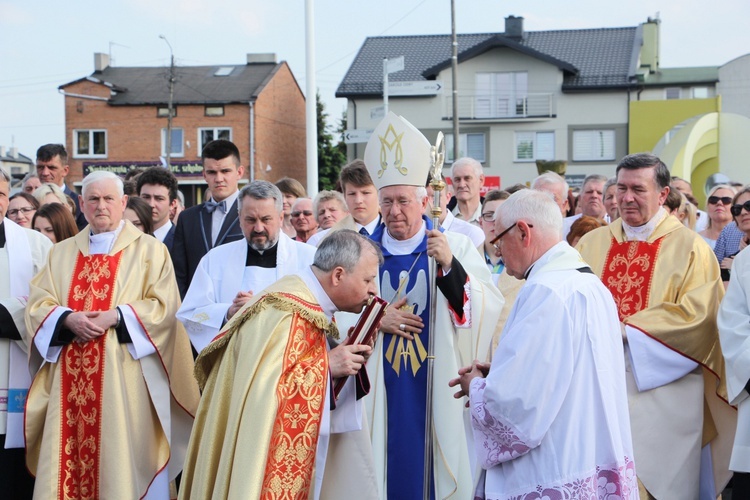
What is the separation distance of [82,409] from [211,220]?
5.71 feet

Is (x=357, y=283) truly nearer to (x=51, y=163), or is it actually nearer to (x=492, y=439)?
(x=492, y=439)

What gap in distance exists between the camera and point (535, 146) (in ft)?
132

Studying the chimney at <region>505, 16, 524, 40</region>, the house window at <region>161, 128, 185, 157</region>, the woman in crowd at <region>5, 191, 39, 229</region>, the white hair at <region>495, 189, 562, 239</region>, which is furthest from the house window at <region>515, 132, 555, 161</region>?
the white hair at <region>495, 189, 562, 239</region>

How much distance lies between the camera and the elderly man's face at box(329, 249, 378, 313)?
13.7ft

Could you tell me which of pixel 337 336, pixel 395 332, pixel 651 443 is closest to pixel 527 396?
pixel 337 336

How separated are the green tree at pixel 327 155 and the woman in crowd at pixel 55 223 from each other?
42.1m

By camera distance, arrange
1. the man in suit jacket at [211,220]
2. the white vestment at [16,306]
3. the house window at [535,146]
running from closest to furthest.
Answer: the white vestment at [16,306]
the man in suit jacket at [211,220]
the house window at [535,146]

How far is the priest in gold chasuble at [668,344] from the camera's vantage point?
5.32 meters

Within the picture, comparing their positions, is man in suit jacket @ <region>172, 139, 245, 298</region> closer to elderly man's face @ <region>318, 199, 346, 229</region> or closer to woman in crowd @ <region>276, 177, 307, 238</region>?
elderly man's face @ <region>318, 199, 346, 229</region>

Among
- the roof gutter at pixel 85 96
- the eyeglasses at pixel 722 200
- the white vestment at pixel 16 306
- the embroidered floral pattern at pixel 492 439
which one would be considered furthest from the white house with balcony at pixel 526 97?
the embroidered floral pattern at pixel 492 439

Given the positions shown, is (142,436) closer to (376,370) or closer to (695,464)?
(376,370)

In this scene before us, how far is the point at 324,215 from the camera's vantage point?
7.95m

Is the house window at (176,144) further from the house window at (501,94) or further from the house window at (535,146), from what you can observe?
the house window at (535,146)

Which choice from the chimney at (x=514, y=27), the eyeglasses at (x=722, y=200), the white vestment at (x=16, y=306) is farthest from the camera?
the chimney at (x=514, y=27)
